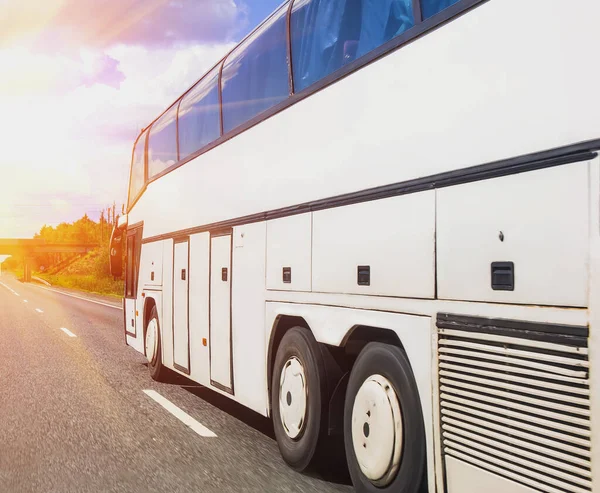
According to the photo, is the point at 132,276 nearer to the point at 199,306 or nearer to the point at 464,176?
the point at 199,306

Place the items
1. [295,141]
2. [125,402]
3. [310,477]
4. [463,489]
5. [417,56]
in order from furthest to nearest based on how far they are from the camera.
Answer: [125,402] < [295,141] < [310,477] < [417,56] < [463,489]

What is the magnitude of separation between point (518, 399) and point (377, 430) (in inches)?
52.4

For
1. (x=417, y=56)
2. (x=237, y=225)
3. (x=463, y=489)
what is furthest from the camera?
(x=237, y=225)

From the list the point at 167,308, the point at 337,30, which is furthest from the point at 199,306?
the point at 337,30

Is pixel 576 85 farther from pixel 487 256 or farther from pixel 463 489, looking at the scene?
pixel 463 489

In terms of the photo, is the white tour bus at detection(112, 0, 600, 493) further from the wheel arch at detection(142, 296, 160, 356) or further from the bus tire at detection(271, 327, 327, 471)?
the wheel arch at detection(142, 296, 160, 356)

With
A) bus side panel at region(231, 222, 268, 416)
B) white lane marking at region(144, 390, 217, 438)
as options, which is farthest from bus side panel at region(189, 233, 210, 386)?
bus side panel at region(231, 222, 268, 416)

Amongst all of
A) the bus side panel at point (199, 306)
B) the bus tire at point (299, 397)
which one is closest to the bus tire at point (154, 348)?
the bus side panel at point (199, 306)

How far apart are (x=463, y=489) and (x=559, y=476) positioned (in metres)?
0.68

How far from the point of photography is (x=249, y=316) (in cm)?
656

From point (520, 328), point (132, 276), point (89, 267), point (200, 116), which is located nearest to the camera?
point (520, 328)

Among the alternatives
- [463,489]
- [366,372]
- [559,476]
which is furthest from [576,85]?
[366,372]

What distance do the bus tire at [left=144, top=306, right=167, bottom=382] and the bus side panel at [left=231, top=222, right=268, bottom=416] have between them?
3289 millimetres

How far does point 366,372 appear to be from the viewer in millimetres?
4605
